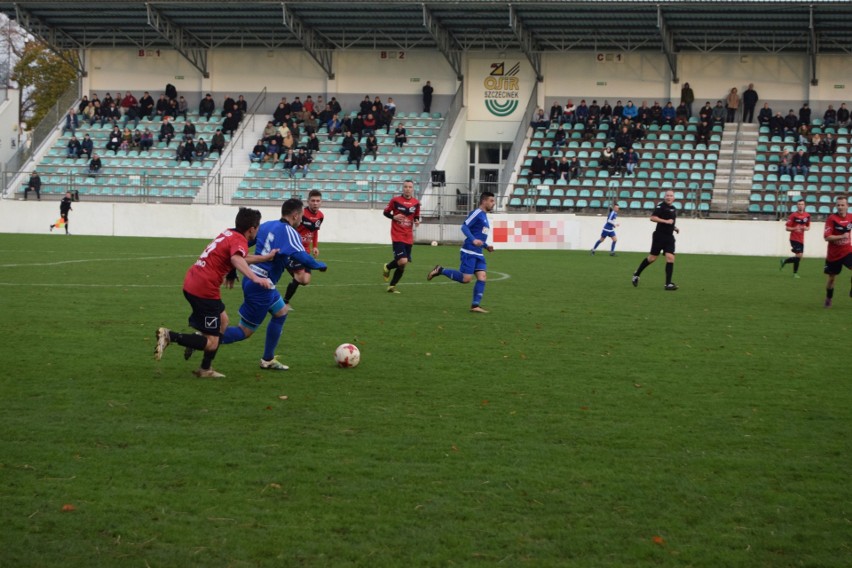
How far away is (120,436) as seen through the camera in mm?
7359

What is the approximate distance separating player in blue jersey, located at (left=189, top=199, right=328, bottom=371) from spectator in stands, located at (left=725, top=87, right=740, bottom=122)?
120ft

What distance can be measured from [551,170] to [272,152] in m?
11.6

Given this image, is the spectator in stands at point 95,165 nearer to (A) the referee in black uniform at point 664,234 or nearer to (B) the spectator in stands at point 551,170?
(B) the spectator in stands at point 551,170

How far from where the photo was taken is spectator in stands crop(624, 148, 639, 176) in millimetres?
41469

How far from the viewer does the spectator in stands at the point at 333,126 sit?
45.8m

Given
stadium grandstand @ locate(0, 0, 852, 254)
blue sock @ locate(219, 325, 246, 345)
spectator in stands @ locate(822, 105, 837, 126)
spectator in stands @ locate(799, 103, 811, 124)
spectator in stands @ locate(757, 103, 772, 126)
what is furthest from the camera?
spectator in stands @ locate(757, 103, 772, 126)

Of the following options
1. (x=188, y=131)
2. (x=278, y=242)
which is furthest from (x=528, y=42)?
(x=278, y=242)

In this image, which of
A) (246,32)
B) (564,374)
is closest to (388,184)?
(246,32)

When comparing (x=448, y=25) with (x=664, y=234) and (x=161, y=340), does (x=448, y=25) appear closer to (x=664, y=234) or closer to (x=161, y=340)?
(x=664, y=234)

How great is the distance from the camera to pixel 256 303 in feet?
33.2

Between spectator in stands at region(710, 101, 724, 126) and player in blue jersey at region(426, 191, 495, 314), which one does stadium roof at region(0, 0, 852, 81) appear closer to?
spectator in stands at region(710, 101, 724, 126)

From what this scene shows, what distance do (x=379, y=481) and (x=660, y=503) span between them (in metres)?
1.61

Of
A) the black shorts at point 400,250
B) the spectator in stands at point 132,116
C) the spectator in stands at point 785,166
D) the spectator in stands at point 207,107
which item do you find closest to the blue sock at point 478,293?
the black shorts at point 400,250

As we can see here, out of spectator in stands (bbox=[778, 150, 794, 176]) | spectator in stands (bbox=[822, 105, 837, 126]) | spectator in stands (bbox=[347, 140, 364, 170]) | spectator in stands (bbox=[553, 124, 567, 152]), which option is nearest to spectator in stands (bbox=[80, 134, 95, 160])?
spectator in stands (bbox=[347, 140, 364, 170])
